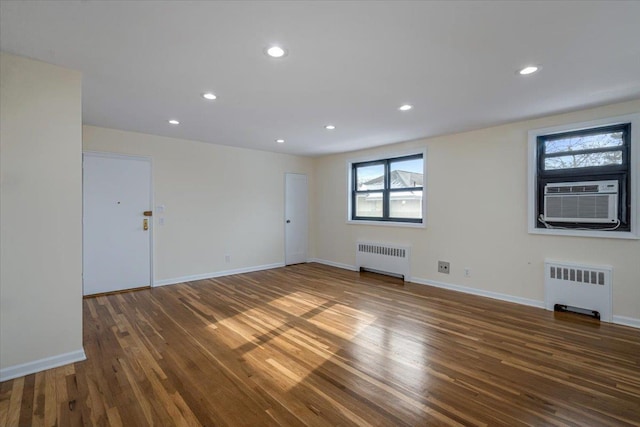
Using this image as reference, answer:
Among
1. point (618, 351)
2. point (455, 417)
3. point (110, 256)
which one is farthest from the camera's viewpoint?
point (110, 256)

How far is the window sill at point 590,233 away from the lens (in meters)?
3.27

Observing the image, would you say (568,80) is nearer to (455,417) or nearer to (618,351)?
(618,351)

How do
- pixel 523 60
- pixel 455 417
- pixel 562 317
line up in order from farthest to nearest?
pixel 562 317
pixel 523 60
pixel 455 417

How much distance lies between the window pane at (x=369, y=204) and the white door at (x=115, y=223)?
3.94m

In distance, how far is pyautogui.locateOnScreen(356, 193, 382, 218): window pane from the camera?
5.98m

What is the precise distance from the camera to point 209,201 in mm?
5438

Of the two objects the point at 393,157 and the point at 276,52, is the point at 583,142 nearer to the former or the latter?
the point at 393,157

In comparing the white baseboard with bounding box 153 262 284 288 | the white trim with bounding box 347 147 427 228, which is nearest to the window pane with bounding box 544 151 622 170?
the white trim with bounding box 347 147 427 228

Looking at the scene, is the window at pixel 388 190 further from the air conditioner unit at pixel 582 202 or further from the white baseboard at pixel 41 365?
the white baseboard at pixel 41 365

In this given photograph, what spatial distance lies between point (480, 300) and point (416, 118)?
8.78 ft

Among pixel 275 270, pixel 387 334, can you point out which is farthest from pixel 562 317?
pixel 275 270

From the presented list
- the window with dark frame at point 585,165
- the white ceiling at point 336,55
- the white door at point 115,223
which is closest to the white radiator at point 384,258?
the window with dark frame at point 585,165

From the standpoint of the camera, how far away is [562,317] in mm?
3510

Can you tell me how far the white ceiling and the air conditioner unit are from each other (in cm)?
94
